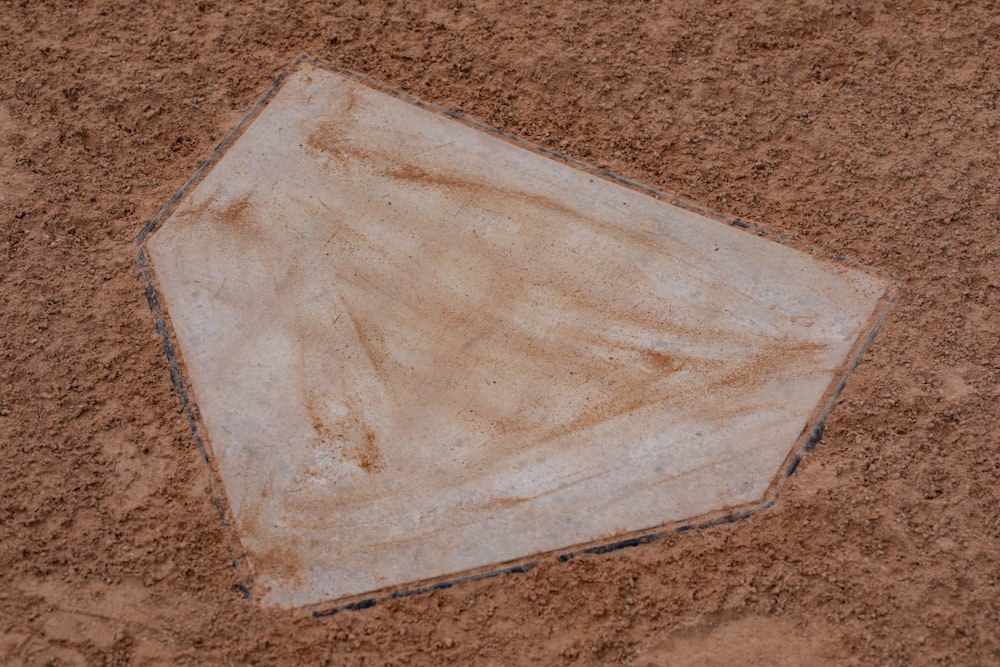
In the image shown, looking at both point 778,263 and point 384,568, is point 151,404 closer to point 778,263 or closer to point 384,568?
point 384,568

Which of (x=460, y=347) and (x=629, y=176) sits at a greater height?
(x=629, y=176)

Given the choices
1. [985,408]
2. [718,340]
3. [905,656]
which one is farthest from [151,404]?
[985,408]

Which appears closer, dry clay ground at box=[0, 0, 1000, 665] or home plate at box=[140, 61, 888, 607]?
dry clay ground at box=[0, 0, 1000, 665]

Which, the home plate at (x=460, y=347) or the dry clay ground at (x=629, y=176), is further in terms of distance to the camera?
the home plate at (x=460, y=347)

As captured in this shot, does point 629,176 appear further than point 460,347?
Yes
